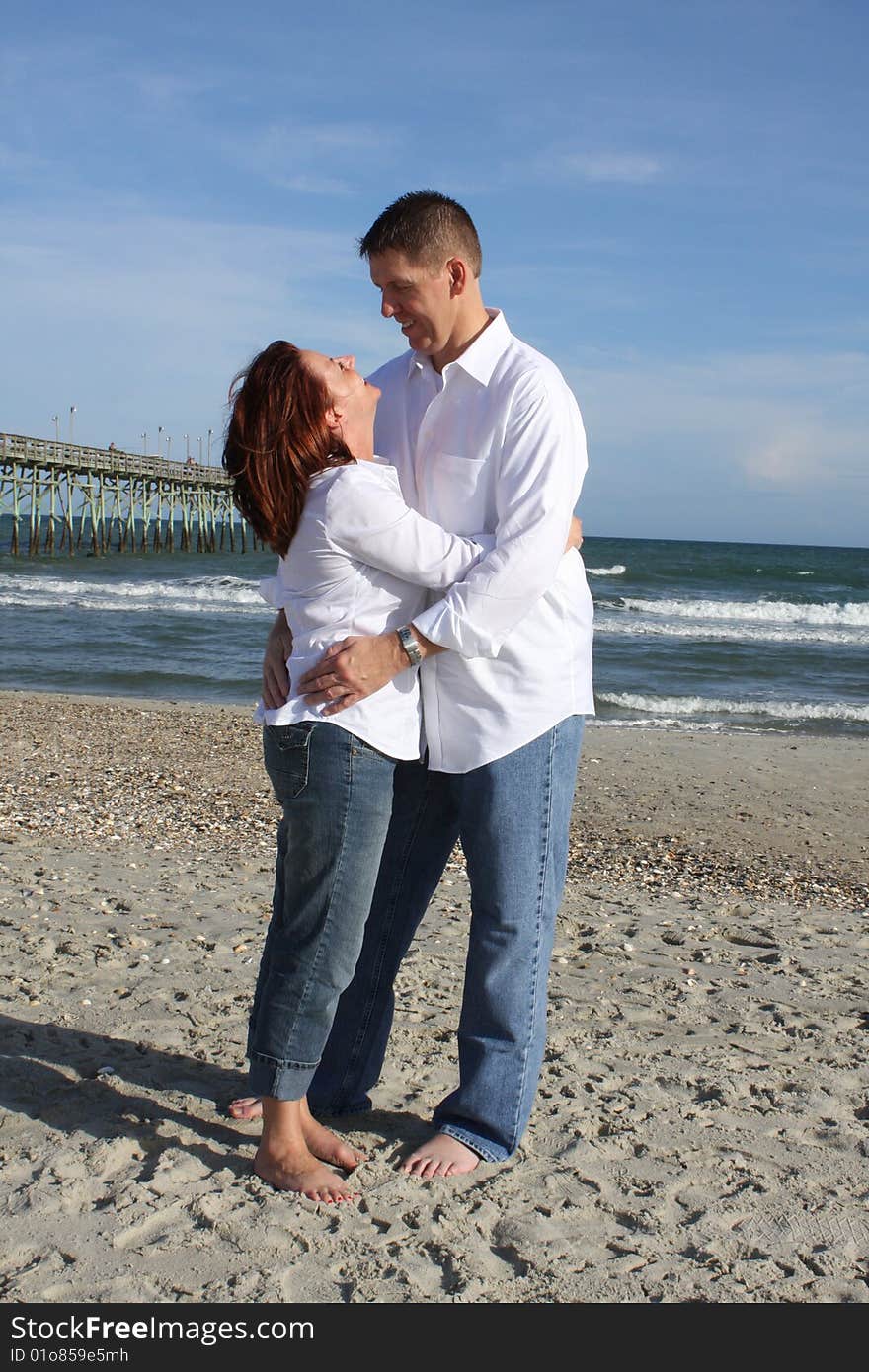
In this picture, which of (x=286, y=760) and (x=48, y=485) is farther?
(x=48, y=485)

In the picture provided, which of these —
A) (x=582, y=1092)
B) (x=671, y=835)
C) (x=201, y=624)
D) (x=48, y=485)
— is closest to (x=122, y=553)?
(x=48, y=485)

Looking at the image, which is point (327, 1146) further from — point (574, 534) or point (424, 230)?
point (424, 230)

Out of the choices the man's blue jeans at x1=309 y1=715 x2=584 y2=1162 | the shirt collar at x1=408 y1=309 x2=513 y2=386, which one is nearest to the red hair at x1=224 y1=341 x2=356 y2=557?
the shirt collar at x1=408 y1=309 x2=513 y2=386

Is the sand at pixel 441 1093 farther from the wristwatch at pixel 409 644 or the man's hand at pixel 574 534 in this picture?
the man's hand at pixel 574 534

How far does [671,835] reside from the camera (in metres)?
7.32

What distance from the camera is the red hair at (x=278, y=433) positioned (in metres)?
2.40

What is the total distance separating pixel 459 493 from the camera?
2604 mm

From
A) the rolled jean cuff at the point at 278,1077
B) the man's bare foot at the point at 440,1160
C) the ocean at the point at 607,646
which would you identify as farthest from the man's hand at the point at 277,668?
the ocean at the point at 607,646

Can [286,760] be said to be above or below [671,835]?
above

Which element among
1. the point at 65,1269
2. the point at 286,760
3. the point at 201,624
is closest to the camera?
the point at 65,1269

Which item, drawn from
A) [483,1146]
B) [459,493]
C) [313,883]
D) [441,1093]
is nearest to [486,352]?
[459,493]

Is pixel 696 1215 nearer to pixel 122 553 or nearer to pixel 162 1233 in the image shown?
pixel 162 1233

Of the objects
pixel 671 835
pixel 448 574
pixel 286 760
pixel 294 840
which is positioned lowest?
pixel 671 835
